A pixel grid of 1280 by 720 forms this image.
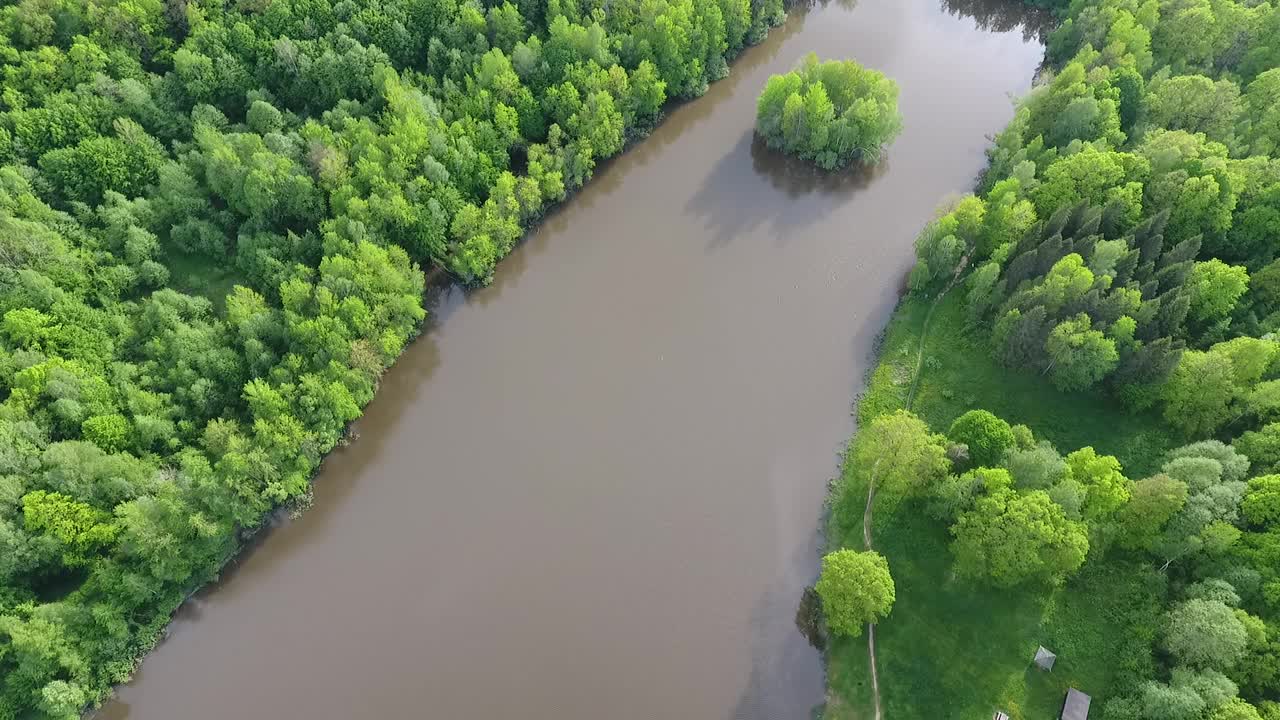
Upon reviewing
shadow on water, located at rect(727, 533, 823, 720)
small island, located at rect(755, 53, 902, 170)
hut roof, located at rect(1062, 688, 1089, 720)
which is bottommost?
shadow on water, located at rect(727, 533, 823, 720)

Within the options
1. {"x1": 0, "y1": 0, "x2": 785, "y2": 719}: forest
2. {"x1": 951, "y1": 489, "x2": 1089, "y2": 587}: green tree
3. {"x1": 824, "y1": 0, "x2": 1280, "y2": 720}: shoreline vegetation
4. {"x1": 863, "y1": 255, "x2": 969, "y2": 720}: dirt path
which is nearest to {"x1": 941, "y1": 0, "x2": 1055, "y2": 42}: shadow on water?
{"x1": 824, "y1": 0, "x2": 1280, "y2": 720}: shoreline vegetation

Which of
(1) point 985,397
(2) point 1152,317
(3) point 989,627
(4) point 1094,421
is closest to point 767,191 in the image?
(1) point 985,397

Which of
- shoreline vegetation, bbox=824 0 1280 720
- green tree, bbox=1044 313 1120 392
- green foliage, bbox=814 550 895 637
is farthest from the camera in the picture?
green tree, bbox=1044 313 1120 392

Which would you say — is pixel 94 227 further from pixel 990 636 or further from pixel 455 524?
pixel 990 636

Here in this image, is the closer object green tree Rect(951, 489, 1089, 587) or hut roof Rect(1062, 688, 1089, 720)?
hut roof Rect(1062, 688, 1089, 720)

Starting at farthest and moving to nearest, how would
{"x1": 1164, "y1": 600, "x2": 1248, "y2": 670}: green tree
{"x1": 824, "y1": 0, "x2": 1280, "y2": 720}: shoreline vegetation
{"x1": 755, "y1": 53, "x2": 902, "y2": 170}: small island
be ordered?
1. {"x1": 755, "y1": 53, "x2": 902, "y2": 170}: small island
2. {"x1": 824, "y1": 0, "x2": 1280, "y2": 720}: shoreline vegetation
3. {"x1": 1164, "y1": 600, "x2": 1248, "y2": 670}: green tree

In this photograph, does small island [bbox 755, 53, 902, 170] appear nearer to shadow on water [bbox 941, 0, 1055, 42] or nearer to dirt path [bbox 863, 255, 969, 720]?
dirt path [bbox 863, 255, 969, 720]

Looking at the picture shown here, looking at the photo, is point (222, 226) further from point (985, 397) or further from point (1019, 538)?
point (1019, 538)
